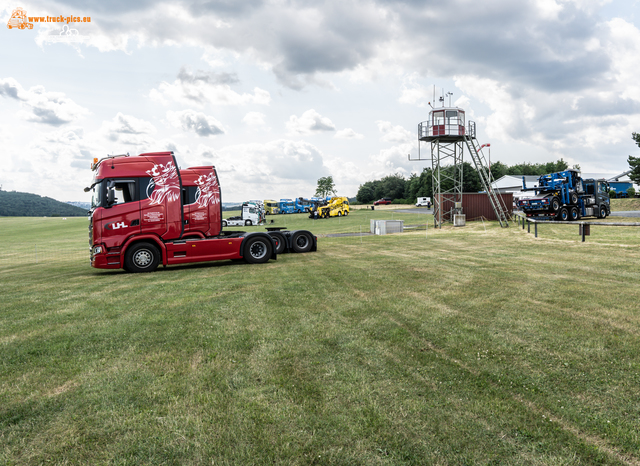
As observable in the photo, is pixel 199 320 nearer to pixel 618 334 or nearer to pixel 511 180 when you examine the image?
pixel 618 334

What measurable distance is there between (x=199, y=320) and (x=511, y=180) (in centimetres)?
8961

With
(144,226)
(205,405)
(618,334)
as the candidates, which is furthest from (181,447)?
(144,226)

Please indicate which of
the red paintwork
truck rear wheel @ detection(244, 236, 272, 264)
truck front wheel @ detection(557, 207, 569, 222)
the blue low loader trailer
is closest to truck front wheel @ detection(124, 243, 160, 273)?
the red paintwork

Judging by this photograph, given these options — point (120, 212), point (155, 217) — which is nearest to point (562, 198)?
point (155, 217)

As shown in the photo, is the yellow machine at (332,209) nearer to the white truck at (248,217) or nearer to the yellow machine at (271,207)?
the white truck at (248,217)

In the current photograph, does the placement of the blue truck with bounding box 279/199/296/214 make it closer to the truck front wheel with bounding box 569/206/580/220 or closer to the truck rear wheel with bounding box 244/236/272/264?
the truck front wheel with bounding box 569/206/580/220

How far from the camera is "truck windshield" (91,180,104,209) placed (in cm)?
1288

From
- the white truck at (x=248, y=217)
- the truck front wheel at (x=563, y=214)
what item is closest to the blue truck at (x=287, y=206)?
the white truck at (x=248, y=217)

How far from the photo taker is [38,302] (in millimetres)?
8852

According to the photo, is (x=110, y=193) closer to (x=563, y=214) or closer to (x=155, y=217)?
(x=155, y=217)

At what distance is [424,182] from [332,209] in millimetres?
51262

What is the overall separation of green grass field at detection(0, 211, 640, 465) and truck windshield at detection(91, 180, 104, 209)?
4.26m

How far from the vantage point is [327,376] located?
183 inches

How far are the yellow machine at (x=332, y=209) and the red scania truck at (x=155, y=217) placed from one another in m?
45.0
